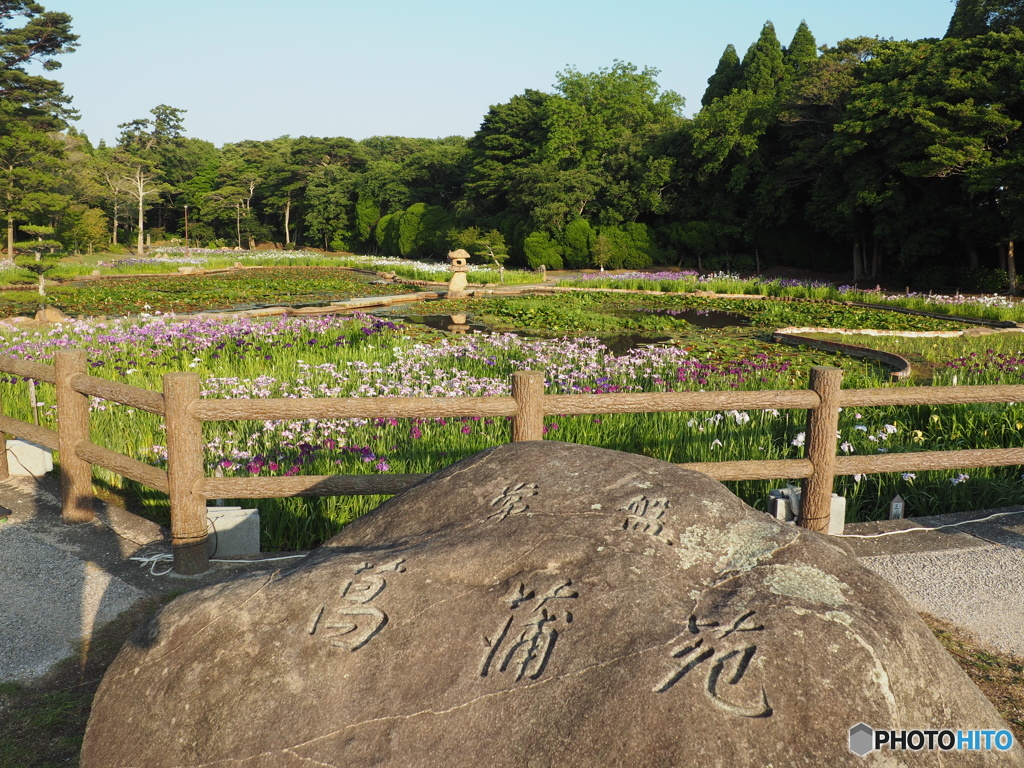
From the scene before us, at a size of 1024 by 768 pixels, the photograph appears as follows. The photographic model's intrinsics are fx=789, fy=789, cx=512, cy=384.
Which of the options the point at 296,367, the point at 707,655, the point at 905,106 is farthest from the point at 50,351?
the point at 905,106

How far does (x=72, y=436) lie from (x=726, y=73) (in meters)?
46.2

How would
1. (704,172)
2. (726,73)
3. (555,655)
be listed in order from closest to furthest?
(555,655) → (704,172) → (726,73)

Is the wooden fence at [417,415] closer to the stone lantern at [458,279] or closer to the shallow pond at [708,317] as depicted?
the shallow pond at [708,317]

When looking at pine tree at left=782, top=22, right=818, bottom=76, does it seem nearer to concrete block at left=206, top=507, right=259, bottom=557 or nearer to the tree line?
the tree line

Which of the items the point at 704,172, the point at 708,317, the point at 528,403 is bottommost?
the point at 708,317

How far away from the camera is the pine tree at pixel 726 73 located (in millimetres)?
44719

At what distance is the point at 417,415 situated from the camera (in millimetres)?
4480

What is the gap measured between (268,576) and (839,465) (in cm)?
355

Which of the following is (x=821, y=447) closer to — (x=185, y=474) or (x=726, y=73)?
(x=185, y=474)

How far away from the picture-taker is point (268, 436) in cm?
640

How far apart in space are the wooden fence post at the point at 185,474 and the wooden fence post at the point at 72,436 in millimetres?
1127

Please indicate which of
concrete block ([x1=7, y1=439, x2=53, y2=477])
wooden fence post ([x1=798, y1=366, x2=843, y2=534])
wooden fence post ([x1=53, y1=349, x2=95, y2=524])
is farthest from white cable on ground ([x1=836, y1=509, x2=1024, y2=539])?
concrete block ([x1=7, y1=439, x2=53, y2=477])

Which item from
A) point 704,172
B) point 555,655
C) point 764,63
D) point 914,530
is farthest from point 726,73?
point 555,655

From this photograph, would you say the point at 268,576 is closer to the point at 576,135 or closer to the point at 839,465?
the point at 839,465
